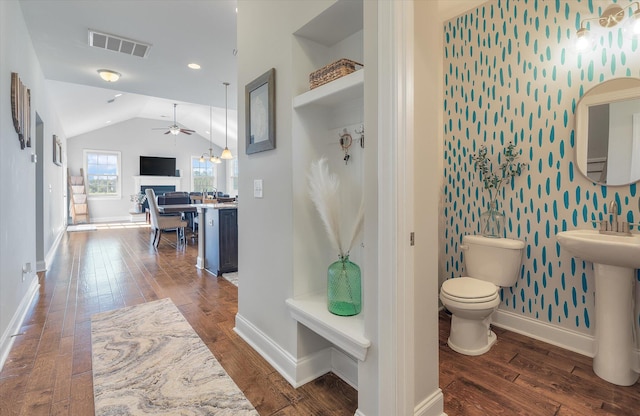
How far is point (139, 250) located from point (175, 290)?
8.75 ft

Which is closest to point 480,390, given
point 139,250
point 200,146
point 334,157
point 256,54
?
point 334,157

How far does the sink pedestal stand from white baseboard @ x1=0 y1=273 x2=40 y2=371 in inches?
142

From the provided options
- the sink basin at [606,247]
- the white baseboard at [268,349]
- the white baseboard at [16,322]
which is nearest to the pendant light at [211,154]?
the white baseboard at [16,322]

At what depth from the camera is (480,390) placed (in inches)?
66.4

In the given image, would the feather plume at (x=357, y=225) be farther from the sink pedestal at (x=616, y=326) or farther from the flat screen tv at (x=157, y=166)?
the flat screen tv at (x=157, y=166)

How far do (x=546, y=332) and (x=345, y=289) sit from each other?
1.69 meters

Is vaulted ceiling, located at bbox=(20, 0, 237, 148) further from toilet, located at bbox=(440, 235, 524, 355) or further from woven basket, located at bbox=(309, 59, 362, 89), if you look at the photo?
toilet, located at bbox=(440, 235, 524, 355)

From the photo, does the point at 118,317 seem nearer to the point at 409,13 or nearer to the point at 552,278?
the point at 409,13

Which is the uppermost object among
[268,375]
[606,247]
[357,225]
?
[357,225]

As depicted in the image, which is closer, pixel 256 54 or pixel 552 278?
pixel 256 54

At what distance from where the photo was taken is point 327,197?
1.59 metres

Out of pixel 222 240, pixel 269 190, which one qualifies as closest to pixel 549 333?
pixel 269 190

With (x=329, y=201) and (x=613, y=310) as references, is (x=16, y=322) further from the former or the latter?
(x=613, y=310)

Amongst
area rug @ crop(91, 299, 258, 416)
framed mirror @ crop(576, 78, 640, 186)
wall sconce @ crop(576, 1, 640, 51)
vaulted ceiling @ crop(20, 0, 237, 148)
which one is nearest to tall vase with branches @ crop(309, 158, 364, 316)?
area rug @ crop(91, 299, 258, 416)
